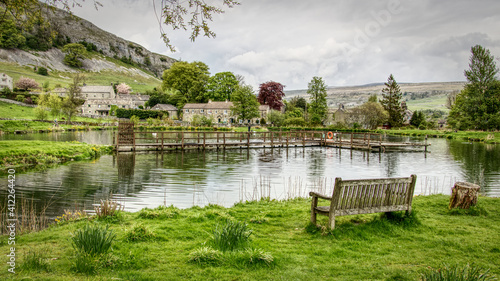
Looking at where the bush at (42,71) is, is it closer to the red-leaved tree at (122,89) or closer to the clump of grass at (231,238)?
the red-leaved tree at (122,89)

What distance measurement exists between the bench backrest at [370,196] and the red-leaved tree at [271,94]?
98.0 meters

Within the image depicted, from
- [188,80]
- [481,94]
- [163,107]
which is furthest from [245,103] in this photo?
[481,94]

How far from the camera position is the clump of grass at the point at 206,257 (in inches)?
194

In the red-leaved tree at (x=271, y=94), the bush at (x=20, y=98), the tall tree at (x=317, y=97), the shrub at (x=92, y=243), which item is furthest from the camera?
the red-leaved tree at (x=271, y=94)

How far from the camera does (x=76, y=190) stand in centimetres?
1444

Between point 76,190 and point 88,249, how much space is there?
441 inches

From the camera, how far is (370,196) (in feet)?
22.5

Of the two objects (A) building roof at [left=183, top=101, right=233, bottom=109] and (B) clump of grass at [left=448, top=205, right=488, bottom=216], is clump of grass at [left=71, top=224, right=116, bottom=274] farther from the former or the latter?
(A) building roof at [left=183, top=101, right=233, bottom=109]

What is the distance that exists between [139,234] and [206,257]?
204cm

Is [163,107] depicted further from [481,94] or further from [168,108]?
[481,94]

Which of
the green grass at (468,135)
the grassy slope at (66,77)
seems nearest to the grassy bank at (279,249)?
the green grass at (468,135)

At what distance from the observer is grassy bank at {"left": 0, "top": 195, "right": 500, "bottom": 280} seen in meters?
4.57

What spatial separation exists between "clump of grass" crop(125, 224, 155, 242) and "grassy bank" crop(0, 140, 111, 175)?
55.4ft

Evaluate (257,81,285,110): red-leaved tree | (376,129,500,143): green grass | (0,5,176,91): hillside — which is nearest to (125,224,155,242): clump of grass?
(376,129,500,143): green grass
